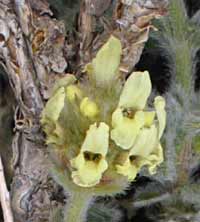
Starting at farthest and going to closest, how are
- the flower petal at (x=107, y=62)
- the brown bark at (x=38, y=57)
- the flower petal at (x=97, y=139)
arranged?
the brown bark at (x=38, y=57)
the flower petal at (x=107, y=62)
the flower petal at (x=97, y=139)

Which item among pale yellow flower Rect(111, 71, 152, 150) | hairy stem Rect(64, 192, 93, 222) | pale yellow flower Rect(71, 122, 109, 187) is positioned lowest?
hairy stem Rect(64, 192, 93, 222)

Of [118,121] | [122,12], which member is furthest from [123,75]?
[118,121]

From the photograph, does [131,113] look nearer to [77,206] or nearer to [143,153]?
[143,153]

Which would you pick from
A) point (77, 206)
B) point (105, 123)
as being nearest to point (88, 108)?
point (105, 123)

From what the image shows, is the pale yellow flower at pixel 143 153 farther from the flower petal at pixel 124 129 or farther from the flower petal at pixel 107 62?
the flower petal at pixel 107 62

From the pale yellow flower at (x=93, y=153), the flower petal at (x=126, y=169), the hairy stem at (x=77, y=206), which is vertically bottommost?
the hairy stem at (x=77, y=206)

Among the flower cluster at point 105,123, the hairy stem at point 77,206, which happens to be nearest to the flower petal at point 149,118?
the flower cluster at point 105,123

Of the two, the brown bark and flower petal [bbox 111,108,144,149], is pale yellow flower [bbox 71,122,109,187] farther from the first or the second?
the brown bark

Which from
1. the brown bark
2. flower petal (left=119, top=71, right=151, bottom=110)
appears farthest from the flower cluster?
the brown bark
